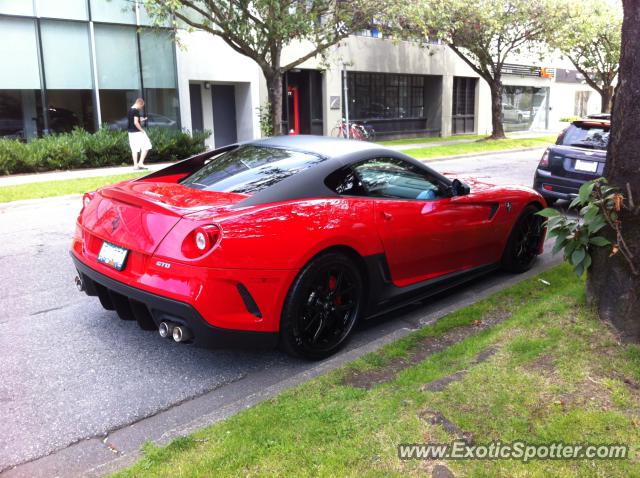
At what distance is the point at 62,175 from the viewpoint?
14.1 m

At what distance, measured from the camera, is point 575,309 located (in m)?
3.84

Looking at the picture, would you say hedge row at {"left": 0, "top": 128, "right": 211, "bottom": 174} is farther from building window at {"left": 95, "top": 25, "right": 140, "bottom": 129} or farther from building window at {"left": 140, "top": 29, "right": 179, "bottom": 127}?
building window at {"left": 95, "top": 25, "right": 140, "bottom": 129}

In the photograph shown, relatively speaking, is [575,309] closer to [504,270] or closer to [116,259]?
[504,270]

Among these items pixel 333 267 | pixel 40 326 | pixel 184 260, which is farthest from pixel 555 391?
pixel 40 326

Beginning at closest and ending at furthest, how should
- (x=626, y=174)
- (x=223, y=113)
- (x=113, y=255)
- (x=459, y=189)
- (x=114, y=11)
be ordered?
(x=626, y=174) → (x=113, y=255) → (x=459, y=189) → (x=114, y=11) → (x=223, y=113)

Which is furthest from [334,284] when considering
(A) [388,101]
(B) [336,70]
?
(A) [388,101]

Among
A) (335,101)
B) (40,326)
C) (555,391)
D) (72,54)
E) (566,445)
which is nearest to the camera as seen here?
(566,445)

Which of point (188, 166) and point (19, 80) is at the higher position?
point (19, 80)

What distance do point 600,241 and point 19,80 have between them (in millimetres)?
16068

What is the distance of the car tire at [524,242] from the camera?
5773 millimetres

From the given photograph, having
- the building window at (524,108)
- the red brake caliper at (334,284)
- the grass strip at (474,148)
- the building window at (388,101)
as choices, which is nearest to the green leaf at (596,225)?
the red brake caliper at (334,284)

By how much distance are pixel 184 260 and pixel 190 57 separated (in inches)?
661

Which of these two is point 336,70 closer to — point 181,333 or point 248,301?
point 248,301

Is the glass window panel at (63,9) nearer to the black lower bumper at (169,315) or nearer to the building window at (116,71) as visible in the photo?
the building window at (116,71)
